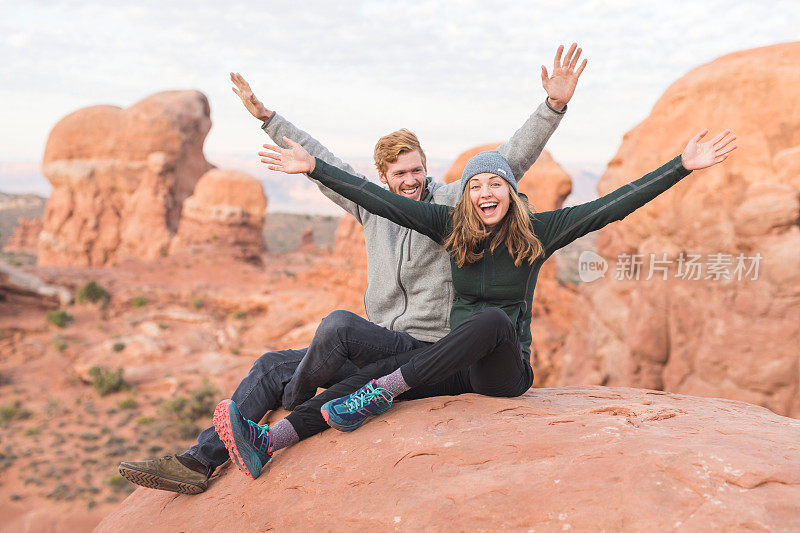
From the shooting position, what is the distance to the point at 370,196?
2904 millimetres

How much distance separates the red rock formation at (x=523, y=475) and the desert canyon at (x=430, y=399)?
0.03ft

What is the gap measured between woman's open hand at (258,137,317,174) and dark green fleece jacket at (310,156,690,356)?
6cm

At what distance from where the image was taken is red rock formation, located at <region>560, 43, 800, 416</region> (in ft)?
23.9

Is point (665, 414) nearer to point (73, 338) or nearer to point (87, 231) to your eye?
point (73, 338)

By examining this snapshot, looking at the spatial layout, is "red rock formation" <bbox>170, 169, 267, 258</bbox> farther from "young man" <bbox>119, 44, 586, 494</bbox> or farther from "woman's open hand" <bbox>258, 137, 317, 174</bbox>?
"woman's open hand" <bbox>258, 137, 317, 174</bbox>

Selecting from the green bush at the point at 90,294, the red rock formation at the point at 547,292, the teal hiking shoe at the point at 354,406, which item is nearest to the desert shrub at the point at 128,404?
the green bush at the point at 90,294

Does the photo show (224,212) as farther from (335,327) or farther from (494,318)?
(494,318)

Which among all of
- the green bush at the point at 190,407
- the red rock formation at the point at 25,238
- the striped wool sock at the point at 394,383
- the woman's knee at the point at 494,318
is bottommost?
the green bush at the point at 190,407

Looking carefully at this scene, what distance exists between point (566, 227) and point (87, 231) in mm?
26747

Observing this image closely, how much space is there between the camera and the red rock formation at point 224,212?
21594 millimetres

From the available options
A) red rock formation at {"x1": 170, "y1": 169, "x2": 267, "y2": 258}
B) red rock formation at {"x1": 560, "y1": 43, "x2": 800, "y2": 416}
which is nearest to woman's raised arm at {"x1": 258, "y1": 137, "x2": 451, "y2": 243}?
red rock formation at {"x1": 560, "y1": 43, "x2": 800, "y2": 416}

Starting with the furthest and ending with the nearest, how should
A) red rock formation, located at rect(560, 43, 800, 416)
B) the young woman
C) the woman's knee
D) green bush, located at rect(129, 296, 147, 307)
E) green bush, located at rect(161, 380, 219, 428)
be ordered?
green bush, located at rect(129, 296, 147, 307) → green bush, located at rect(161, 380, 219, 428) → red rock formation, located at rect(560, 43, 800, 416) → the young woman → the woman's knee

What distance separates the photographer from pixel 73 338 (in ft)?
52.9

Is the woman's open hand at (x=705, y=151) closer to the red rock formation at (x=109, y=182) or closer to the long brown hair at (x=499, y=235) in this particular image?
the long brown hair at (x=499, y=235)
